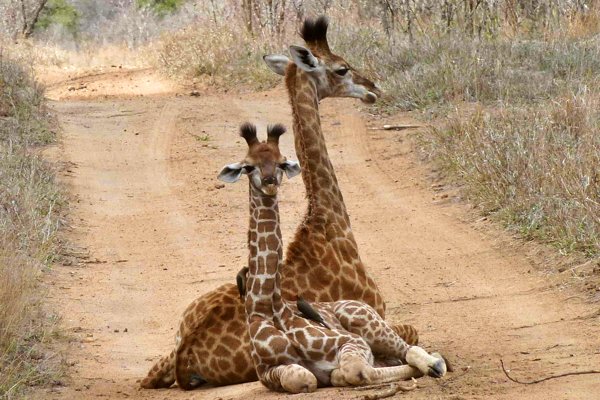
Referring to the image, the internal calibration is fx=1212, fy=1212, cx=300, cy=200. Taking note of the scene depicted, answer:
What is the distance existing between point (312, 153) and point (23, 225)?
312 centimetres

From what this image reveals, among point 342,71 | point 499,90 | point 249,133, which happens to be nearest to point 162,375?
point 249,133

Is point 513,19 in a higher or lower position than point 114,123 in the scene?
higher

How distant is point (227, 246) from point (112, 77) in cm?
1257

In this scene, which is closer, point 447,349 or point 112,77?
point 447,349

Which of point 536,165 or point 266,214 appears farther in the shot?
point 536,165

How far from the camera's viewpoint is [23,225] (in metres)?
9.76

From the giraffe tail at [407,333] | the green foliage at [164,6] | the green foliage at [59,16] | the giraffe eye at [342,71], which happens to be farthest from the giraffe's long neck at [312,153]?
the green foliage at [59,16]

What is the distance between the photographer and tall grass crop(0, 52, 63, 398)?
7.06 m

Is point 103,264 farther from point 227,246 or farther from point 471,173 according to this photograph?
point 471,173

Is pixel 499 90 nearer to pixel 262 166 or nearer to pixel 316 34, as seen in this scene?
pixel 316 34

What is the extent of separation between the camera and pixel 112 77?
22.7m

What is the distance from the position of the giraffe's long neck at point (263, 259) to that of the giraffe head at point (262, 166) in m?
0.16

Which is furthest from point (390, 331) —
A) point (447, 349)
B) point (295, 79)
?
point (295, 79)

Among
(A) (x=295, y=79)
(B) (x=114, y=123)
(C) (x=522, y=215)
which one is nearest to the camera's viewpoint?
(A) (x=295, y=79)
